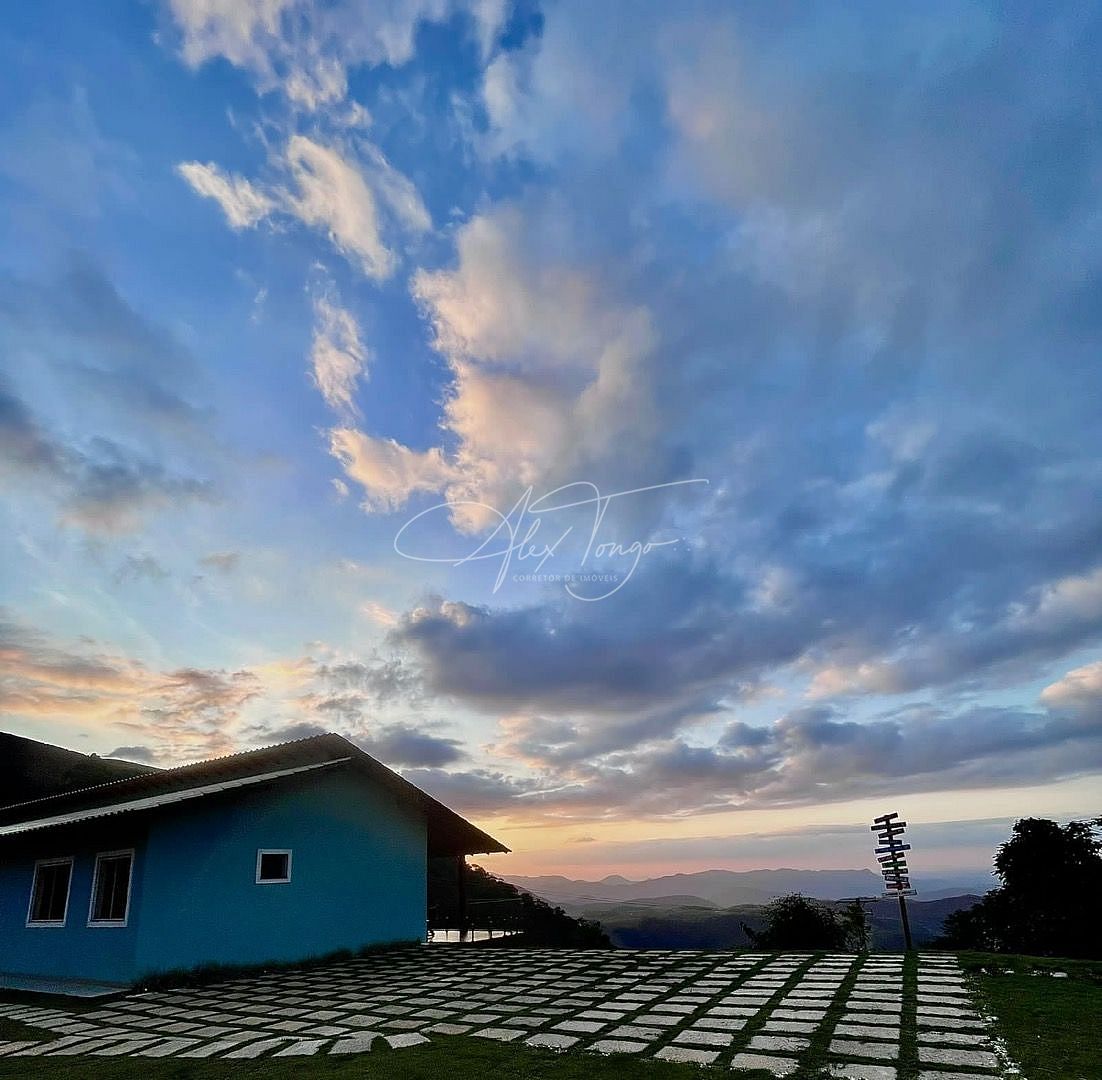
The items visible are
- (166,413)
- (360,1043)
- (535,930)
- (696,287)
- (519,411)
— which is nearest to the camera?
(360,1043)

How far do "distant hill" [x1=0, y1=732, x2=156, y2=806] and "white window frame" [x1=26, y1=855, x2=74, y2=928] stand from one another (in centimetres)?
2224

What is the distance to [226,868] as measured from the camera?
11484 mm

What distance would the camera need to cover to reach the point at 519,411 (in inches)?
526

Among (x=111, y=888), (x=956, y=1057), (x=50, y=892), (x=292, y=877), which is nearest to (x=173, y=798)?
(x=111, y=888)

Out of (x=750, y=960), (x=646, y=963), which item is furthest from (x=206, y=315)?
(x=750, y=960)

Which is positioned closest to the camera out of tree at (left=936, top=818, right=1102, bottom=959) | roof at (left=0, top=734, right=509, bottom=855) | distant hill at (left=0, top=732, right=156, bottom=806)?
roof at (left=0, top=734, right=509, bottom=855)

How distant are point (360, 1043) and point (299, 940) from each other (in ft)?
25.0

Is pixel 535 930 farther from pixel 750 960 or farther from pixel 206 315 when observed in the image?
pixel 206 315

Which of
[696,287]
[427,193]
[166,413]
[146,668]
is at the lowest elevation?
[146,668]

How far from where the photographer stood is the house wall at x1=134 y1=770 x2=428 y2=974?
1070cm

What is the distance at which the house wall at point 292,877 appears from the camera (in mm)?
10695

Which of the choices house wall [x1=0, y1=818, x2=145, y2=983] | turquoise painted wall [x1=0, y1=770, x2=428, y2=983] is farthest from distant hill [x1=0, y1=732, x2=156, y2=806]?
turquoise painted wall [x1=0, y1=770, x2=428, y2=983]

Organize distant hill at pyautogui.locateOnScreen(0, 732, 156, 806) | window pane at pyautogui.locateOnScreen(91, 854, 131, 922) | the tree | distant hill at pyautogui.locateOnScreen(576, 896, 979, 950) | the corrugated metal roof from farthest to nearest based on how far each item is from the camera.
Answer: distant hill at pyautogui.locateOnScreen(0, 732, 156, 806) < the tree < distant hill at pyautogui.locateOnScreen(576, 896, 979, 950) < window pane at pyautogui.locateOnScreen(91, 854, 131, 922) < the corrugated metal roof

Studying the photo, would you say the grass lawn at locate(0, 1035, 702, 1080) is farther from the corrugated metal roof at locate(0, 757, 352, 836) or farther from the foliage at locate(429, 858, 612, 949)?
the foliage at locate(429, 858, 612, 949)
